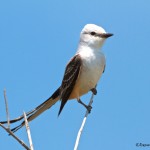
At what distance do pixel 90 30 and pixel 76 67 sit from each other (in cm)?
59

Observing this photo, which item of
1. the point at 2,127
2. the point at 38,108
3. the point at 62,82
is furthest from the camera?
the point at 62,82

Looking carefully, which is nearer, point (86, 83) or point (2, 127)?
point (2, 127)

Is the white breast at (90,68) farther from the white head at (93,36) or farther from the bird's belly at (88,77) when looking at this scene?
the white head at (93,36)

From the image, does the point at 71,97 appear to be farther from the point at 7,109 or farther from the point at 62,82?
the point at 7,109

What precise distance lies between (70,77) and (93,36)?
0.71 meters

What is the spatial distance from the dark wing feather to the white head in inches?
10.8

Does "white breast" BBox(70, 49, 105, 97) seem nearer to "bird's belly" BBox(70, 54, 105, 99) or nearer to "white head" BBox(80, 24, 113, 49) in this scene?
"bird's belly" BBox(70, 54, 105, 99)

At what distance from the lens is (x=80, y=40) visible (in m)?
6.45

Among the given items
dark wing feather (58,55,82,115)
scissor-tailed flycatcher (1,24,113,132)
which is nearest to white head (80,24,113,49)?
scissor-tailed flycatcher (1,24,113,132)

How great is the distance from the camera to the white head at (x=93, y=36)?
6176mm

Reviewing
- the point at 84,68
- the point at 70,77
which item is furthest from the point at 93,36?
the point at 70,77

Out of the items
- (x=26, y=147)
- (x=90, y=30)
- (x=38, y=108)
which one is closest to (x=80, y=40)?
(x=90, y=30)

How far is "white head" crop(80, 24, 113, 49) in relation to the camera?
618 cm

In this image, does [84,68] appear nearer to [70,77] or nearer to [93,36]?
[70,77]
